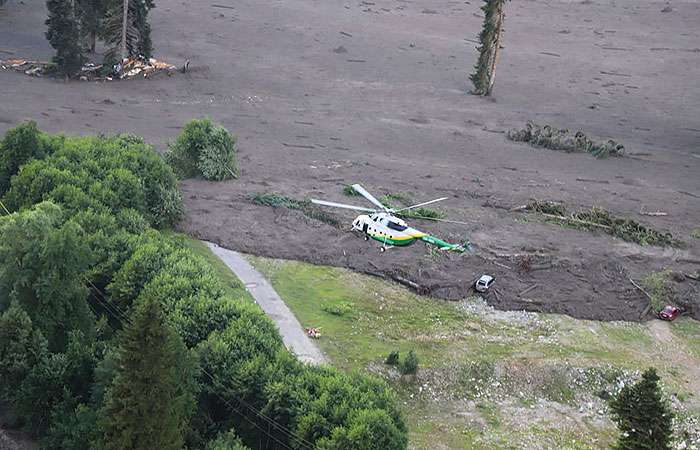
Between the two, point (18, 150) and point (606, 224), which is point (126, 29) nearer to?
point (18, 150)

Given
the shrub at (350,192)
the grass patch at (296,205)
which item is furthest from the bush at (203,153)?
the shrub at (350,192)

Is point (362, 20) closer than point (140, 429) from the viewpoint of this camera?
No

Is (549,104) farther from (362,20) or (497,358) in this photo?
(497,358)

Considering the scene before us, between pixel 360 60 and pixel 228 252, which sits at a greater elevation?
pixel 360 60

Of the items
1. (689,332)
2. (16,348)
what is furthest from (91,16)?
(689,332)

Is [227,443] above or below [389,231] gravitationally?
below

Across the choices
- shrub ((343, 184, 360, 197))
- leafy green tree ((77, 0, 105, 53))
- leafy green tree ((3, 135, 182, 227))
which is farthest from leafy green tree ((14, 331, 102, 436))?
leafy green tree ((77, 0, 105, 53))

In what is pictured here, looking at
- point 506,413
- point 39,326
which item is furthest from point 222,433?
point 506,413
